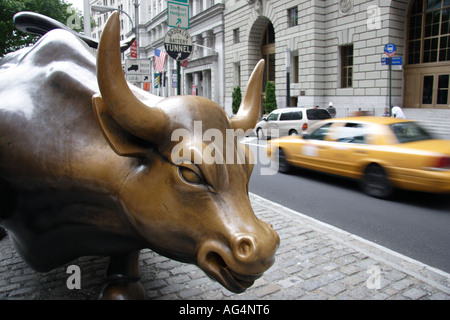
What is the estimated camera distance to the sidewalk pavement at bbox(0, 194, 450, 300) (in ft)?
11.7

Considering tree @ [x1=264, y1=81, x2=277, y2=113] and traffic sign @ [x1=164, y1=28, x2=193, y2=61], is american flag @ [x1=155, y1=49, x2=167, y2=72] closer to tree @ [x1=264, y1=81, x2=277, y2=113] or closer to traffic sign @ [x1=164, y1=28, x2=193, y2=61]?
traffic sign @ [x1=164, y1=28, x2=193, y2=61]

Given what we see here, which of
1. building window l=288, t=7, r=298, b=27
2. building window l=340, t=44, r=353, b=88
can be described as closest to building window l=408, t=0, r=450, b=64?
building window l=340, t=44, r=353, b=88

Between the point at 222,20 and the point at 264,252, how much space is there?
132 feet

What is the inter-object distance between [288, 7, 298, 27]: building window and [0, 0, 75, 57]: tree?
59.6ft

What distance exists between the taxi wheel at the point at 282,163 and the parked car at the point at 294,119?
258 inches

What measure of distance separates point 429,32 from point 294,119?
11.9 metres

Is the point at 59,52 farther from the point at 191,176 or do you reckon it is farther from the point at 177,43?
the point at 177,43

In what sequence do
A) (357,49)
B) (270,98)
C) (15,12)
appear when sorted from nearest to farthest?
(357,49) → (15,12) → (270,98)

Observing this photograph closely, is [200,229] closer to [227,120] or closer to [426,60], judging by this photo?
[227,120]

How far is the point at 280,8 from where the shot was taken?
101ft

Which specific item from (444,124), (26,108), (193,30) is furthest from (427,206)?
(193,30)

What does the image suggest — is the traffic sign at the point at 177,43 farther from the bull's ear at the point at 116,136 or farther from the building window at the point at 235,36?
the building window at the point at 235,36

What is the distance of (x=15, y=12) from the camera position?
2761 cm

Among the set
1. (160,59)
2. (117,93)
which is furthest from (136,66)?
(117,93)
